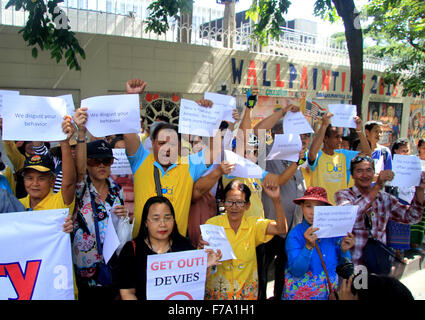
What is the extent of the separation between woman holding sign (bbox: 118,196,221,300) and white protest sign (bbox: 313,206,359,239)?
734mm

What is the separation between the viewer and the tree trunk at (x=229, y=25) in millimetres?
9734

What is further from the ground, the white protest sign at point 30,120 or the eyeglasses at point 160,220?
the white protest sign at point 30,120

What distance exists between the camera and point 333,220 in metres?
2.71

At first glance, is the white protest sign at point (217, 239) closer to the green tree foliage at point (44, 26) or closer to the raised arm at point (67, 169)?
the raised arm at point (67, 169)

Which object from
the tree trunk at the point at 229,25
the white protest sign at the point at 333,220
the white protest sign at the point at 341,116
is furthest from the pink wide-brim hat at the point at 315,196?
the tree trunk at the point at 229,25

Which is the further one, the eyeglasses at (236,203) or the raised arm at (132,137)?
the raised arm at (132,137)

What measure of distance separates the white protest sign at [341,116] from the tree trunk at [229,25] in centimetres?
591

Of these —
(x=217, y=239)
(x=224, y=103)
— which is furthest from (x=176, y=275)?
(x=224, y=103)

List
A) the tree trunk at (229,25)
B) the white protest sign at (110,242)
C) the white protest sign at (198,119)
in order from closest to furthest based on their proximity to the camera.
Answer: the white protest sign at (110,242)
the white protest sign at (198,119)
the tree trunk at (229,25)

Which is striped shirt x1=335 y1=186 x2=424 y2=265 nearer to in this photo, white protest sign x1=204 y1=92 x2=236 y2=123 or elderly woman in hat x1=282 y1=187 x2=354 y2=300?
elderly woman in hat x1=282 y1=187 x2=354 y2=300

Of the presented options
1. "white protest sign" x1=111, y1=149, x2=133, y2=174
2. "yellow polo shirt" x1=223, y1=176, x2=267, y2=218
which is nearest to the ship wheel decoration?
"white protest sign" x1=111, y1=149, x2=133, y2=174

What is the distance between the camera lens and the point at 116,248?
2.45m

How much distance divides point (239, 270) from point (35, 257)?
4.54 ft

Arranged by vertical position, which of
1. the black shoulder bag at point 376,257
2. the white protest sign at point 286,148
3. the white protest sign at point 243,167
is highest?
the white protest sign at point 286,148
